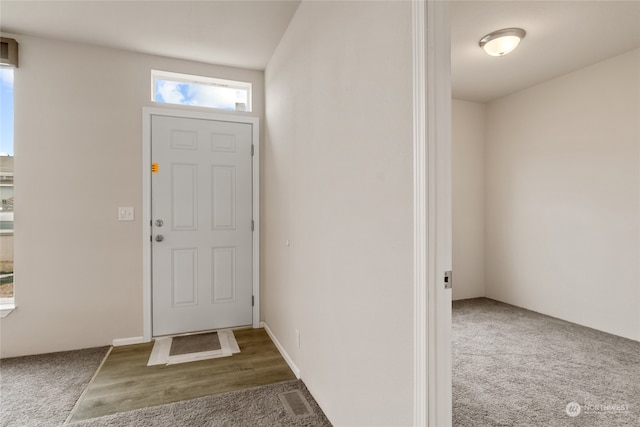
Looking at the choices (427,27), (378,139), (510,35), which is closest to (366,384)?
(378,139)

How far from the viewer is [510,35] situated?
2746 millimetres

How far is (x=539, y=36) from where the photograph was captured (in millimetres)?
2861

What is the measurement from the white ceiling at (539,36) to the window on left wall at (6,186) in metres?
3.66

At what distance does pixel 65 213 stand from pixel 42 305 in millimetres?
799

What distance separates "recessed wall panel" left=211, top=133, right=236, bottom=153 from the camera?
337cm

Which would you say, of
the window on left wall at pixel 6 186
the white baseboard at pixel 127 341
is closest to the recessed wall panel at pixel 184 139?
the window on left wall at pixel 6 186

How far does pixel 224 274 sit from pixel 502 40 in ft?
10.7

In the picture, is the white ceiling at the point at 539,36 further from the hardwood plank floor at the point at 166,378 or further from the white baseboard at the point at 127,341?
the white baseboard at the point at 127,341

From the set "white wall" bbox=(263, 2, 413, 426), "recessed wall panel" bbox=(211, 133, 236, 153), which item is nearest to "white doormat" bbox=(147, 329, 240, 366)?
"white wall" bbox=(263, 2, 413, 426)

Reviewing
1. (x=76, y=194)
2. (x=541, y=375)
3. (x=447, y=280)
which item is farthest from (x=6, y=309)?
(x=541, y=375)

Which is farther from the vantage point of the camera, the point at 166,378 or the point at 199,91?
the point at 199,91

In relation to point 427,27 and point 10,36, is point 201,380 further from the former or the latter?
point 10,36

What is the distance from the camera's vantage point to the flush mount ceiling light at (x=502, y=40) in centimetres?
274

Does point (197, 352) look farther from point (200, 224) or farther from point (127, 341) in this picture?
point (200, 224)
